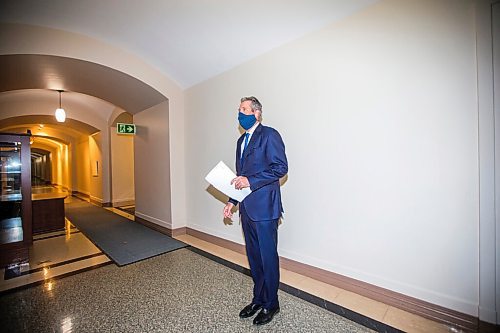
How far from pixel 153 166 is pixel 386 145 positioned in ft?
14.0

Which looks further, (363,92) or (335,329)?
(363,92)

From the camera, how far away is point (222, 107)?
3533mm

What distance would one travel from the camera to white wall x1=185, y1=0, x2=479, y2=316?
5.56 ft

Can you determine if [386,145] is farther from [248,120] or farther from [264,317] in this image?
[264,317]

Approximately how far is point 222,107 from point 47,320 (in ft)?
9.88

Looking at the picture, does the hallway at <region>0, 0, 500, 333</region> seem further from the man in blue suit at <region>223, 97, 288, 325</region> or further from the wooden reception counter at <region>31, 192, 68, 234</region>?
the wooden reception counter at <region>31, 192, 68, 234</region>

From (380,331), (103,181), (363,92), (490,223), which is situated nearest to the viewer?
(490,223)

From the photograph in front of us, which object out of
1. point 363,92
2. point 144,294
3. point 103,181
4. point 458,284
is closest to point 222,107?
point 363,92

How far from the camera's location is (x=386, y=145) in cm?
202

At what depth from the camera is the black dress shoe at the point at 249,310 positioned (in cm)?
189

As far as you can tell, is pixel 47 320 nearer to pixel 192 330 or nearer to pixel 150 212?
pixel 192 330

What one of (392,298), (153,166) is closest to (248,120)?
(392,298)

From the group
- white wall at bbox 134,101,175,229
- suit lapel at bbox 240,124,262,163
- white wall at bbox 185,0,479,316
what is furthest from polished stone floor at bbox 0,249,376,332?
white wall at bbox 134,101,175,229

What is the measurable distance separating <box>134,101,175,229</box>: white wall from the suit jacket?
284 cm
